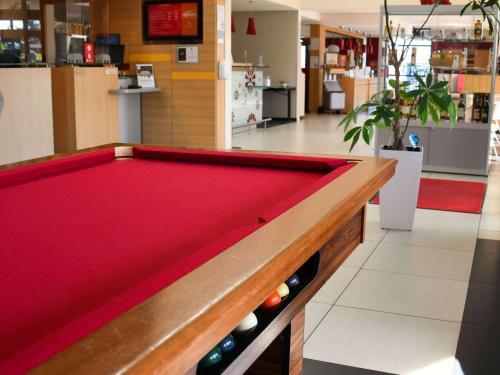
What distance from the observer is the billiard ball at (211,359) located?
55.6 inches

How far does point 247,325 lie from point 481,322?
2185 millimetres

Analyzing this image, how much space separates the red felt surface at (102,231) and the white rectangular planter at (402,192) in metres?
2.32

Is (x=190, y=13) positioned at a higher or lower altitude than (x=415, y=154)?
higher

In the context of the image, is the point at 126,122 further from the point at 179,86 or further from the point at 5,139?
the point at 5,139

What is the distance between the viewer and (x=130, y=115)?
30.7 ft

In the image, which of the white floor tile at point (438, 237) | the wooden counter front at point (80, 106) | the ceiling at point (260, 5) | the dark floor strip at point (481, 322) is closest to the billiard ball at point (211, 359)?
the dark floor strip at point (481, 322)

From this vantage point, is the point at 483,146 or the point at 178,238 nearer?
the point at 178,238

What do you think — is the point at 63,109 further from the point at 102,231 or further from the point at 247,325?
the point at 247,325

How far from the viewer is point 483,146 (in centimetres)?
780

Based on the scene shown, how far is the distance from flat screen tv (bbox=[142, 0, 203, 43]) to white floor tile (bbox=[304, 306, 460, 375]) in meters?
6.49

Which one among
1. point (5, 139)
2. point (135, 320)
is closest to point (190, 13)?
point (5, 139)

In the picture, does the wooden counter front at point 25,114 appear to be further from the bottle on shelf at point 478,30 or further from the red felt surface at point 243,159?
the bottle on shelf at point 478,30

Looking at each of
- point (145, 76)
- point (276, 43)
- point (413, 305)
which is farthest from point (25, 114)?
point (276, 43)

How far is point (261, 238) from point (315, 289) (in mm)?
470
